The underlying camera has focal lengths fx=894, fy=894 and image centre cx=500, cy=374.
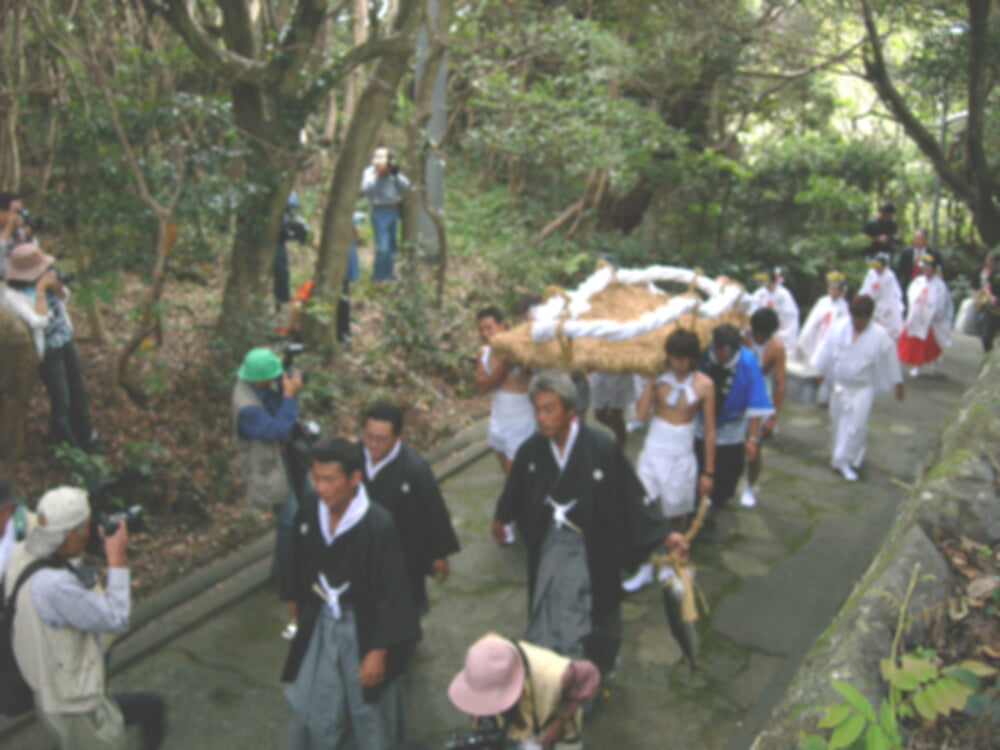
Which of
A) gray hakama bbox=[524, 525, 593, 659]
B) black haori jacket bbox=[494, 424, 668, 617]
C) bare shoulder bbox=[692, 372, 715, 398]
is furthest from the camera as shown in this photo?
bare shoulder bbox=[692, 372, 715, 398]

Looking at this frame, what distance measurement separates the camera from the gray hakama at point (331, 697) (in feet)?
12.2

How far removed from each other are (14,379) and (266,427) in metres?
2.19

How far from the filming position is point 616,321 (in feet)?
21.5

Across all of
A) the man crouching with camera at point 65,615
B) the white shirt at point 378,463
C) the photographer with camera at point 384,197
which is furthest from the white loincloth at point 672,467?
the photographer with camera at point 384,197

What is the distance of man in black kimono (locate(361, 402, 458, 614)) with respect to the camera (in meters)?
4.50

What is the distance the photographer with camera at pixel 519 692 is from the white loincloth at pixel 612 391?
14.2 feet

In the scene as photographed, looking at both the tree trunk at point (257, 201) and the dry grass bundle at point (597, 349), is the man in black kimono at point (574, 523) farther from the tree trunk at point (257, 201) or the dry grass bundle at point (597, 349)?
the tree trunk at point (257, 201)

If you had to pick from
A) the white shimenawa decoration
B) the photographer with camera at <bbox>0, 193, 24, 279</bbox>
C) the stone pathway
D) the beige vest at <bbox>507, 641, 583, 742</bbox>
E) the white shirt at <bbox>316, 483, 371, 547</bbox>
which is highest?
the photographer with camera at <bbox>0, 193, 24, 279</bbox>

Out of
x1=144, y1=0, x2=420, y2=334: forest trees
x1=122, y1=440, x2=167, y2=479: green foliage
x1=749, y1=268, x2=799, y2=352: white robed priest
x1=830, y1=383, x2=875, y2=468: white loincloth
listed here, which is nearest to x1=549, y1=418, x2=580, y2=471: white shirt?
x1=122, y1=440, x2=167, y2=479: green foliage

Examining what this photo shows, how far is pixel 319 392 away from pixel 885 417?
613 centimetres

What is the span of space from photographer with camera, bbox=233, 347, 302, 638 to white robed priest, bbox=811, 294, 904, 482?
499 centimetres

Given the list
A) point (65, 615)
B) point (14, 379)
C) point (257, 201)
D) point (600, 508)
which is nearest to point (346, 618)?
point (65, 615)

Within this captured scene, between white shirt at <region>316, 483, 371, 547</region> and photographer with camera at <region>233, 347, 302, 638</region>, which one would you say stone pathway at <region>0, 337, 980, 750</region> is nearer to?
photographer with camera at <region>233, 347, 302, 638</region>

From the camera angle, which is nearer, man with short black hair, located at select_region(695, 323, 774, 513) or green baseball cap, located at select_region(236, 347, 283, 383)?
green baseball cap, located at select_region(236, 347, 283, 383)
